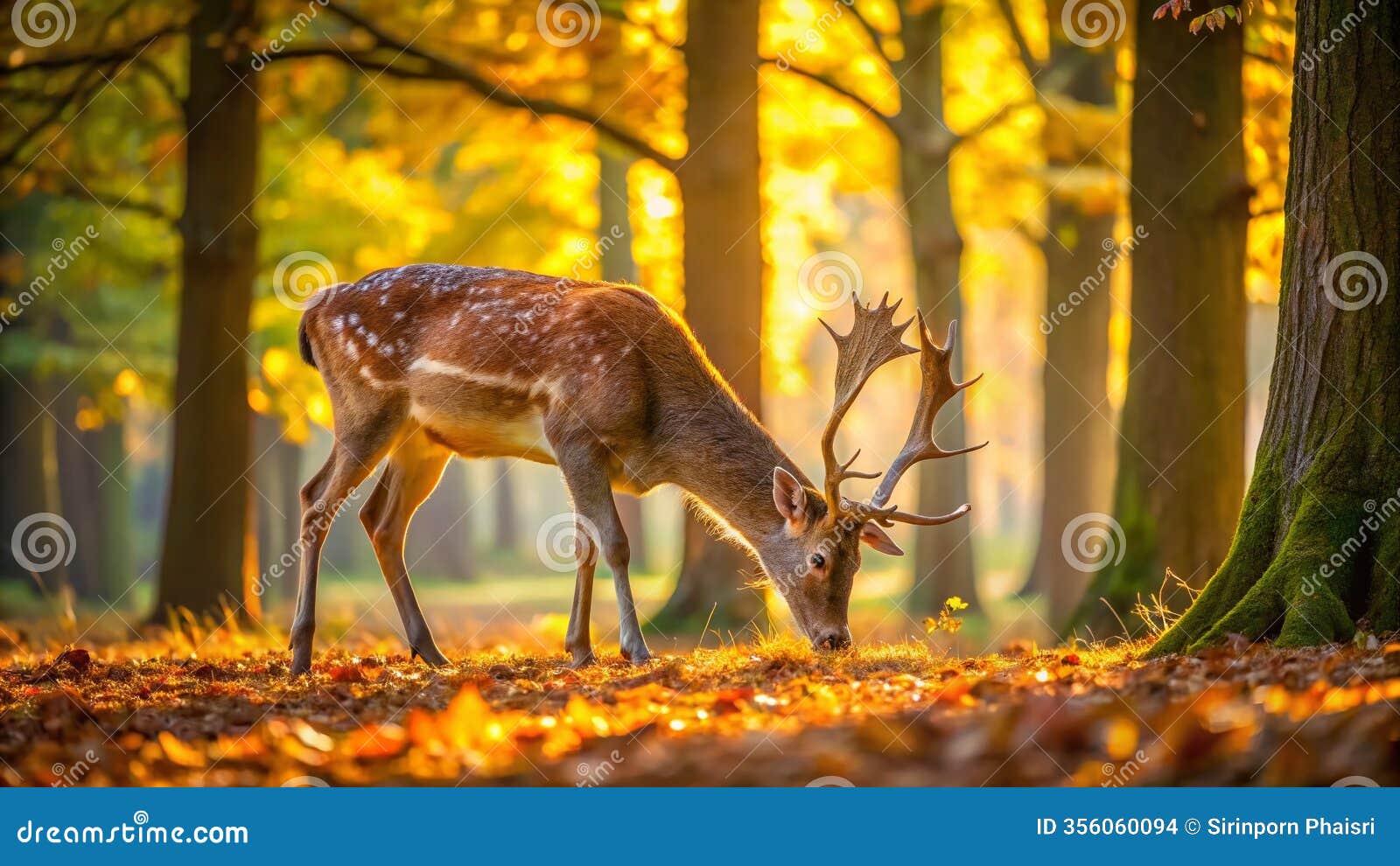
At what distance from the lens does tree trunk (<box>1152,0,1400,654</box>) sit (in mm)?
6238

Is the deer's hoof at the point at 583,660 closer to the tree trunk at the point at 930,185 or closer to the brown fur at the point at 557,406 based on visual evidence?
the brown fur at the point at 557,406

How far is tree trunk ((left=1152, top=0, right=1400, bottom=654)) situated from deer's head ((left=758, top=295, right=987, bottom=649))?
1.74m

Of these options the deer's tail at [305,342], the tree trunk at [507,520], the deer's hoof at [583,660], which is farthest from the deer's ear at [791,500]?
the tree trunk at [507,520]

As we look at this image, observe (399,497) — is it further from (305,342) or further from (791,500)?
(791,500)

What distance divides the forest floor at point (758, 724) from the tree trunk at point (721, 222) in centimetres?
406

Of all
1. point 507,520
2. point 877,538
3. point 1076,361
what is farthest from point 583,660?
point 507,520

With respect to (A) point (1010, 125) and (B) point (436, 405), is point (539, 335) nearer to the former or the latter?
(B) point (436, 405)

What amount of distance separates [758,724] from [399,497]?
464 centimetres

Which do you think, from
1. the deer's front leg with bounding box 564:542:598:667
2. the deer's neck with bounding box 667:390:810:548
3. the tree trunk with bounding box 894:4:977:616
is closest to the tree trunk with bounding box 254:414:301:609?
the tree trunk with bounding box 894:4:977:616

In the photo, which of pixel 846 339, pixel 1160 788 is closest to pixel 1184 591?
pixel 846 339

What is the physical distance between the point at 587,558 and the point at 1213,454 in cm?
441

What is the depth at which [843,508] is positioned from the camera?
788cm

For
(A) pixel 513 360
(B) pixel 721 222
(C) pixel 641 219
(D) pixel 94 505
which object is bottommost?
(D) pixel 94 505

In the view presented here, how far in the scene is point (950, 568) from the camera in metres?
17.2
